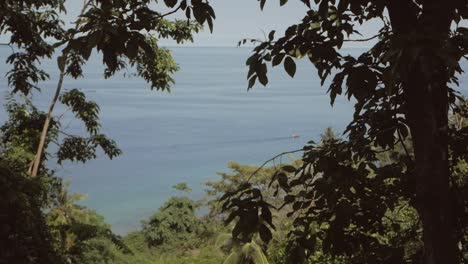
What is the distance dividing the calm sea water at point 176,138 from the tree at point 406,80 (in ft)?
54.4

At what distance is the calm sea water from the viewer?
130ft

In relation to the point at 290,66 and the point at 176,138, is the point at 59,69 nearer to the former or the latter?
the point at 290,66

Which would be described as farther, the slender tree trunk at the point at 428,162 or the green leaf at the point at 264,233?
the green leaf at the point at 264,233

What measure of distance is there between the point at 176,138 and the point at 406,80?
188 ft

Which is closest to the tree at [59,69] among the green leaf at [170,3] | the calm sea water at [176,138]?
the green leaf at [170,3]

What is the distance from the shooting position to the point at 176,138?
58.1m

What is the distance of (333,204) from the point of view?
6.83 ft

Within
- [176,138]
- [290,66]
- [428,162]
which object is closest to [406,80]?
[428,162]

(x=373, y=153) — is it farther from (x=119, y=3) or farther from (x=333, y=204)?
(x=119, y=3)

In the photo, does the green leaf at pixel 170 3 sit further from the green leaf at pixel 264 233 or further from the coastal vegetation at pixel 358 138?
the green leaf at pixel 264 233

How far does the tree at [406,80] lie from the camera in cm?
116

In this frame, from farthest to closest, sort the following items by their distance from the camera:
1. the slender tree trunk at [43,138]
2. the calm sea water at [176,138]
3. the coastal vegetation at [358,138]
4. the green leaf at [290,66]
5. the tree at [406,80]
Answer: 1. the calm sea water at [176,138]
2. the slender tree trunk at [43,138]
3. the green leaf at [290,66]
4. the coastal vegetation at [358,138]
5. the tree at [406,80]

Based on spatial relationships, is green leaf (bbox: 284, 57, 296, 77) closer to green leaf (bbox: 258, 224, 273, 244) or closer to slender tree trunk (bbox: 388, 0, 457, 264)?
slender tree trunk (bbox: 388, 0, 457, 264)

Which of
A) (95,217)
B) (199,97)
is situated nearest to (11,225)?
(95,217)
